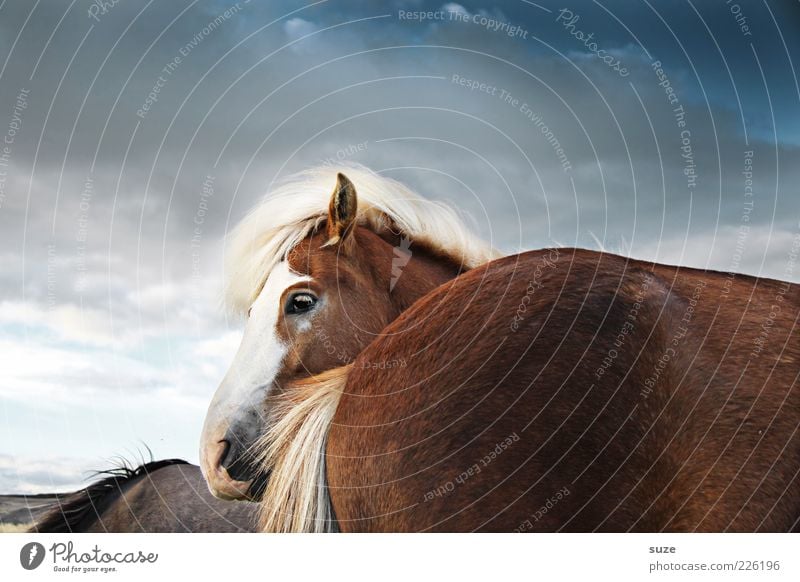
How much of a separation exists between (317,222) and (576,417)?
79 cm

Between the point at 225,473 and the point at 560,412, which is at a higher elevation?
the point at 560,412

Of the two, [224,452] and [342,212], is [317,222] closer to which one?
[342,212]

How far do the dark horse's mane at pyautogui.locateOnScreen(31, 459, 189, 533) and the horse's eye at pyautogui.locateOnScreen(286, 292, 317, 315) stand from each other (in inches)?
19.0

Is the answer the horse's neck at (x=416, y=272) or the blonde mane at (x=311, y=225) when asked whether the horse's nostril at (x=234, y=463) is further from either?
the horse's neck at (x=416, y=272)

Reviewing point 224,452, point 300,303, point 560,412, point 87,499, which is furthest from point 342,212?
point 87,499

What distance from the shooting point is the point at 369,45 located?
1.74m

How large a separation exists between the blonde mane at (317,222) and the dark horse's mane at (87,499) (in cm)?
42

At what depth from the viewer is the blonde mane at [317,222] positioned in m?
1.59

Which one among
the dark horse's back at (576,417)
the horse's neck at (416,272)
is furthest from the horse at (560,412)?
the horse's neck at (416,272)

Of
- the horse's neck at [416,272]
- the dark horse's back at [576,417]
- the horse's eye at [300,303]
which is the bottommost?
the dark horse's back at [576,417]

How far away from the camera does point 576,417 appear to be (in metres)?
0.97

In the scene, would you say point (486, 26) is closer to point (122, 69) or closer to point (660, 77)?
point (660, 77)

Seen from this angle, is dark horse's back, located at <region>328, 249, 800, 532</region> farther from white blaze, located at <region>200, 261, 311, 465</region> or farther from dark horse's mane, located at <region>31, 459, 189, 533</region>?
dark horse's mane, located at <region>31, 459, 189, 533</region>
